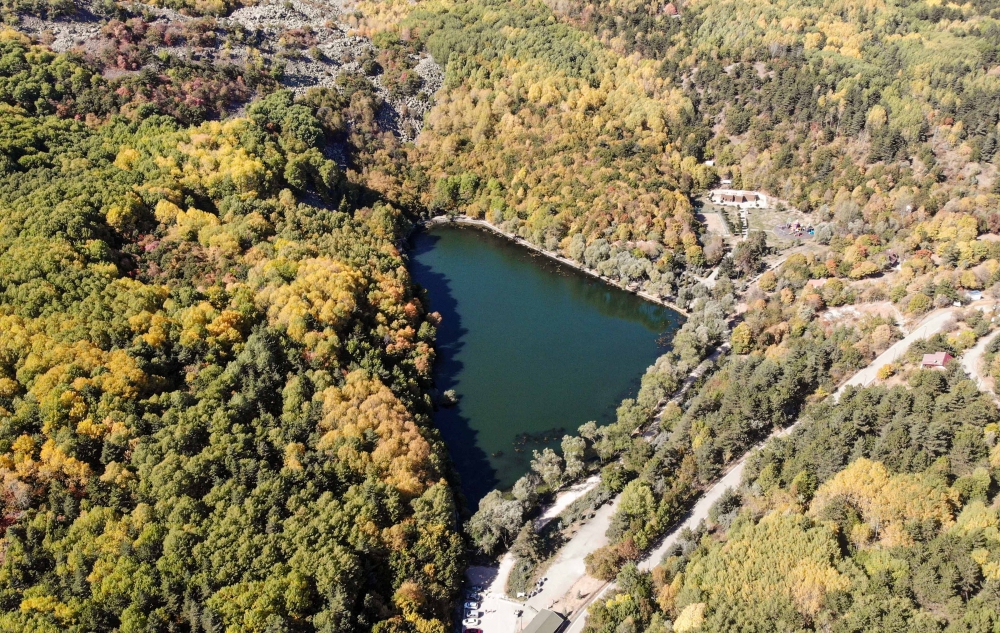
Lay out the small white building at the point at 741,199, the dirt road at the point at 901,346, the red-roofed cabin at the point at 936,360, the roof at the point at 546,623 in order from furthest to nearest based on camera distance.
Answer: the small white building at the point at 741,199 → the dirt road at the point at 901,346 → the red-roofed cabin at the point at 936,360 → the roof at the point at 546,623

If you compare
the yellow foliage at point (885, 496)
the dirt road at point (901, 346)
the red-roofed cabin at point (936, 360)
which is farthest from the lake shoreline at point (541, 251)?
the yellow foliage at point (885, 496)

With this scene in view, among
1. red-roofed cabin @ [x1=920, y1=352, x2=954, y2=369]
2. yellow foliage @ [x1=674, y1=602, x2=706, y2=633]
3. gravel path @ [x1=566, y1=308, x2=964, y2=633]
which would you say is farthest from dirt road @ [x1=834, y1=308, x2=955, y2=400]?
yellow foliage @ [x1=674, y1=602, x2=706, y2=633]

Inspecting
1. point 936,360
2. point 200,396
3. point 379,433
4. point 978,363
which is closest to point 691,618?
point 379,433

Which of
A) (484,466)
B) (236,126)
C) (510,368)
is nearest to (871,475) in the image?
(484,466)

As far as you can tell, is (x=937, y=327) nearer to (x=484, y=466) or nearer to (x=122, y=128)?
(x=484, y=466)

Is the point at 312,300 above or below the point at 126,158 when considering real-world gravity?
below

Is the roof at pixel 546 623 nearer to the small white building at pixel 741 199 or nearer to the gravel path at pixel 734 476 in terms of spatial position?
the gravel path at pixel 734 476

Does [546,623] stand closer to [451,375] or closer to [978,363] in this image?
[451,375]
